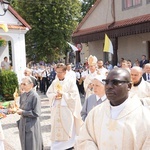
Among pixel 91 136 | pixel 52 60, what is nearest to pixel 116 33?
pixel 91 136

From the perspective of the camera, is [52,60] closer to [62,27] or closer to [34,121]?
[62,27]

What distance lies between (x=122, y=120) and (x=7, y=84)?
12.9 metres

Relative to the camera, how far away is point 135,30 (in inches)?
669

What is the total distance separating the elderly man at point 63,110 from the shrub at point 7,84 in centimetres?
880

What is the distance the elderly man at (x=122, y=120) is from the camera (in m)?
2.78

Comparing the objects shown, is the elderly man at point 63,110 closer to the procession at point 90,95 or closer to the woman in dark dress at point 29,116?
the procession at point 90,95

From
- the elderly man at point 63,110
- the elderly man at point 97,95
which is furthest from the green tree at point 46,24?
the elderly man at point 97,95

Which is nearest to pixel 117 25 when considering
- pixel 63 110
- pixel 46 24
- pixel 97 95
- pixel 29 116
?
pixel 63 110

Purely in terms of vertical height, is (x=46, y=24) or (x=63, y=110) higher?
(x=46, y=24)

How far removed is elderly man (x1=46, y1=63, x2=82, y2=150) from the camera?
6613 millimetres

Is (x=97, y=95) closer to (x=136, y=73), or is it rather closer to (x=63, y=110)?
(x=136, y=73)

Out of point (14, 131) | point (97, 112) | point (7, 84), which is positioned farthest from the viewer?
point (7, 84)

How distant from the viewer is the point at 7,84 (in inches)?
598

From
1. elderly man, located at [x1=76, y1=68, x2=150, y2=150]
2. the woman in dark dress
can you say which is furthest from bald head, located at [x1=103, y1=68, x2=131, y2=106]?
the woman in dark dress
